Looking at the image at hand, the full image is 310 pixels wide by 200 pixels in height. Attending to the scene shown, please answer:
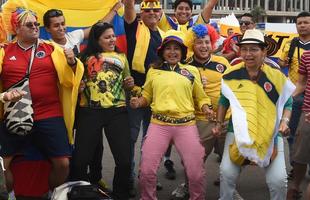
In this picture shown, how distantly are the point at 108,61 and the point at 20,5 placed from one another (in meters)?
1.19

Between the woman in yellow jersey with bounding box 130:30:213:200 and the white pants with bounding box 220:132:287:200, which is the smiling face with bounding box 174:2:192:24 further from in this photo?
the white pants with bounding box 220:132:287:200

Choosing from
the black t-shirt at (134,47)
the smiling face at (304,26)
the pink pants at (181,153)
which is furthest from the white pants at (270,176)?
the smiling face at (304,26)

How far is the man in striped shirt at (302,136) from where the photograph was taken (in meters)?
5.12

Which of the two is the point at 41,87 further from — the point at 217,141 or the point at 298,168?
the point at 298,168

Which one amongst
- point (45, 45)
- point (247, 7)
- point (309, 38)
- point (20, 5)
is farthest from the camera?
point (247, 7)

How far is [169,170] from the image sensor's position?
6539 millimetres

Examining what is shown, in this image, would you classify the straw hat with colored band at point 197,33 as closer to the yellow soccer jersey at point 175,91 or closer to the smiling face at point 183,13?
the yellow soccer jersey at point 175,91

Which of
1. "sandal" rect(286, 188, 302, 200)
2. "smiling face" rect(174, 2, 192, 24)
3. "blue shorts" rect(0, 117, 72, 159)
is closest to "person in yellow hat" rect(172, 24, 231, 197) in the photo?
"sandal" rect(286, 188, 302, 200)

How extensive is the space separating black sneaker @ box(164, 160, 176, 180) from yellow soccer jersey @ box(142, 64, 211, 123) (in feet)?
5.07

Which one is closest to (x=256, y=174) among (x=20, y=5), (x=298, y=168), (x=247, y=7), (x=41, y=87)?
(x=298, y=168)

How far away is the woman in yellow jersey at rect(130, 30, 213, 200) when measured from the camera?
15.9 ft

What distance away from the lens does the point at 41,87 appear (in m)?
4.77

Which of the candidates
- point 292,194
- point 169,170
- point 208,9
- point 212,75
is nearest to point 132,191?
point 169,170

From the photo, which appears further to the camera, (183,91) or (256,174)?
(256,174)
